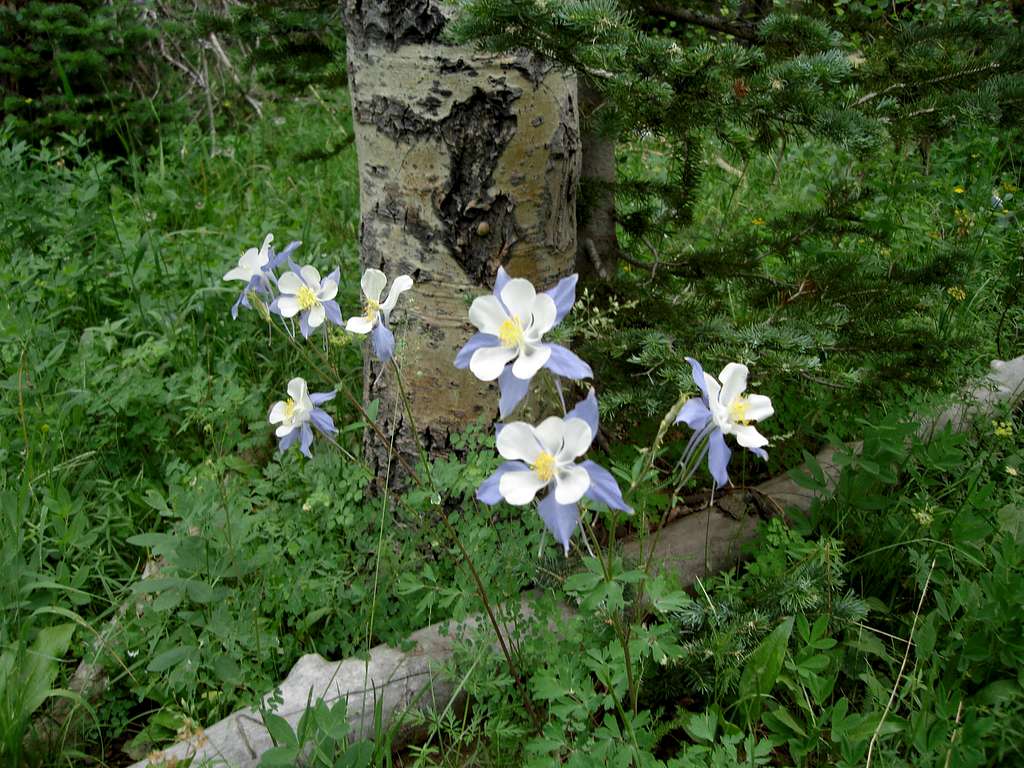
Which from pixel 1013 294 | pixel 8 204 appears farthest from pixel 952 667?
pixel 8 204

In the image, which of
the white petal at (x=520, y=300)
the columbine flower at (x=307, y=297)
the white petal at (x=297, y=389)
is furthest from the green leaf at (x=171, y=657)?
the white petal at (x=520, y=300)

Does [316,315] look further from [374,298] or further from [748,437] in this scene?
[748,437]

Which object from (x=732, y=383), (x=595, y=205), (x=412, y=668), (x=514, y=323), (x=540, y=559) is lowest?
(x=412, y=668)

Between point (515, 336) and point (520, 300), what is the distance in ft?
0.17

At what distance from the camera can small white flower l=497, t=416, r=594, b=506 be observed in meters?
1.17

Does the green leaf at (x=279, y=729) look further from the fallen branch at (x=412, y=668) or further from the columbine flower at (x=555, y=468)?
the columbine flower at (x=555, y=468)

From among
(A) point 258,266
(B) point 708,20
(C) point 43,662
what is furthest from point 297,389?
(B) point 708,20

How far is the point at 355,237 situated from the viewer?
151 inches

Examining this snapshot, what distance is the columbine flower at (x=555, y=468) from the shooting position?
3.84ft

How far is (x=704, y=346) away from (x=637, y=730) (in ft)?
3.04

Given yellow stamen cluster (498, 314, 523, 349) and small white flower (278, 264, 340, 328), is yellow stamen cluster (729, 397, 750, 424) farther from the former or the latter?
small white flower (278, 264, 340, 328)

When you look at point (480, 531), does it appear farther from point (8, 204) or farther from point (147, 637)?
point (8, 204)

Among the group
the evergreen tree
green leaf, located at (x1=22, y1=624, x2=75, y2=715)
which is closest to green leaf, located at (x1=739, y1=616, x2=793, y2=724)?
the evergreen tree

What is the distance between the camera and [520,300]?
1.23 meters
